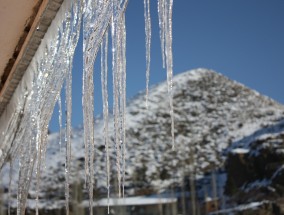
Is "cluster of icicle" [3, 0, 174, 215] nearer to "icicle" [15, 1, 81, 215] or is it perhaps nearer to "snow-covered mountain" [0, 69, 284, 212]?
"icicle" [15, 1, 81, 215]

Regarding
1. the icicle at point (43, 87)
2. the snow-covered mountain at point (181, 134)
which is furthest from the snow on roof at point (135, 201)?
the icicle at point (43, 87)

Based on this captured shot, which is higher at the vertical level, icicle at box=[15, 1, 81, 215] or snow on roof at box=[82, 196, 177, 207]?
icicle at box=[15, 1, 81, 215]

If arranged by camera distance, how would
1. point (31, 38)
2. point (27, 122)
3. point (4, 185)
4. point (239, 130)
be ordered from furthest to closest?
A: point (239, 130) < point (4, 185) < point (27, 122) < point (31, 38)

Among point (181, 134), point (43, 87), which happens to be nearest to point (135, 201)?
point (181, 134)

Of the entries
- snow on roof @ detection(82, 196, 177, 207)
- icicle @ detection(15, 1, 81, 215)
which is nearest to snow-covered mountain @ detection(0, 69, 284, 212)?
snow on roof @ detection(82, 196, 177, 207)

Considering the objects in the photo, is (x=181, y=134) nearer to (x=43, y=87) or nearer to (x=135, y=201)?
(x=135, y=201)

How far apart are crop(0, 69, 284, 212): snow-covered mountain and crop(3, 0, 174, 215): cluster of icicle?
29.4 metres

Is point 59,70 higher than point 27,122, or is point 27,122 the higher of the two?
point 59,70

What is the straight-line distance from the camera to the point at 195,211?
28391 millimetres

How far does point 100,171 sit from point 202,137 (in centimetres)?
1590

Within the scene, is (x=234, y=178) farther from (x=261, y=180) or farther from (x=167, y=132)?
(x=167, y=132)

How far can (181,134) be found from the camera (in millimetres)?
51281

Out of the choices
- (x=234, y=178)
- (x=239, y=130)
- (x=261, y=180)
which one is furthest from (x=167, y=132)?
(x=261, y=180)

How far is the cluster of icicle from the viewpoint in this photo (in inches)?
66.4
